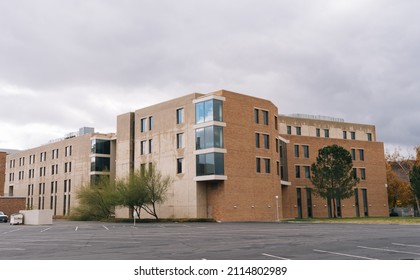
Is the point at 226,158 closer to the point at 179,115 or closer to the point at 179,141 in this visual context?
the point at 179,141

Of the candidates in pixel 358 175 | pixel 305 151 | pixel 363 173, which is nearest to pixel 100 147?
pixel 305 151

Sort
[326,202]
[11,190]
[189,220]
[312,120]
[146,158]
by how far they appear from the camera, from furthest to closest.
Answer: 1. [11,190]
2. [312,120]
3. [326,202]
4. [146,158]
5. [189,220]

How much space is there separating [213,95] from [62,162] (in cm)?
4389

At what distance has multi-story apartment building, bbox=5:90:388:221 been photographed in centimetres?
5047

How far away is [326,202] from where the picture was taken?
68375mm

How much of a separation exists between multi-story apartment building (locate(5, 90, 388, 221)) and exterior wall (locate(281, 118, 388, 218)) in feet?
0.50

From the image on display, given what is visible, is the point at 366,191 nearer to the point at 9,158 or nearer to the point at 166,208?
the point at 166,208

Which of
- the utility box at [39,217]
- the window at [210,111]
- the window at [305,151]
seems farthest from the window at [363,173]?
the utility box at [39,217]

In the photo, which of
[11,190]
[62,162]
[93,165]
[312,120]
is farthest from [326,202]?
[11,190]

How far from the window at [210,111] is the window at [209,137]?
3.42 ft

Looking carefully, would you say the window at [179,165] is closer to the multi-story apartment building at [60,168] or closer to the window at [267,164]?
the window at [267,164]

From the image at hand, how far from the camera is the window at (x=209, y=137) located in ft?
163

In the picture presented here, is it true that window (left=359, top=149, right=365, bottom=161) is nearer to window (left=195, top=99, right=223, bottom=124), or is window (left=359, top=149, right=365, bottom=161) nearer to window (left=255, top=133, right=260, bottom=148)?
window (left=255, top=133, right=260, bottom=148)

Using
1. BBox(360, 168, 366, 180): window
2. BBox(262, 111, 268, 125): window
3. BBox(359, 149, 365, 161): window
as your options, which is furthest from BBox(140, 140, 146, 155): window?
BBox(359, 149, 365, 161): window
